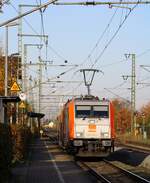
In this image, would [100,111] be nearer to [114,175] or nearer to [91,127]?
[91,127]

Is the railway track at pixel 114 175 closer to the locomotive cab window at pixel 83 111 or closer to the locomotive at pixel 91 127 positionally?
the locomotive at pixel 91 127

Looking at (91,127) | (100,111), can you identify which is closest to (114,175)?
(91,127)

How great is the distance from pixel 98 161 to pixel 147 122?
173 ft

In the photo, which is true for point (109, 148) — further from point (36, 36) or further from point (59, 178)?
point (36, 36)

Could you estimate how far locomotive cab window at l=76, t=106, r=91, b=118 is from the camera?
29.6m

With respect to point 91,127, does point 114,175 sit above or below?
below

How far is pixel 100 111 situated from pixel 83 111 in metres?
0.86

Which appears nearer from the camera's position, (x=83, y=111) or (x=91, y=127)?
→ (x=91, y=127)

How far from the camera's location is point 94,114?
29.7 m

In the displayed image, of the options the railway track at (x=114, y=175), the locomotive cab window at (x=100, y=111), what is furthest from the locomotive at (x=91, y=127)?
the railway track at (x=114, y=175)

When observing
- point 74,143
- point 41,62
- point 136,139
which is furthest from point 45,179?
point 136,139

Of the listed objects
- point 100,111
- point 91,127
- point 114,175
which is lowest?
point 114,175

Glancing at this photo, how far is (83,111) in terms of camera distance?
2972 cm

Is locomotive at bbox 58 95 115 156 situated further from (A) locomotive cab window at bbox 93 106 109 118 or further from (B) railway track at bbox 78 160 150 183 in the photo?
(B) railway track at bbox 78 160 150 183
